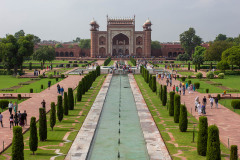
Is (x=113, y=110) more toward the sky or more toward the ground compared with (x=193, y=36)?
more toward the ground

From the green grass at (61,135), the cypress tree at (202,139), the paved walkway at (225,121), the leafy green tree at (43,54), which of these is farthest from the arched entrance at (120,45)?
the cypress tree at (202,139)

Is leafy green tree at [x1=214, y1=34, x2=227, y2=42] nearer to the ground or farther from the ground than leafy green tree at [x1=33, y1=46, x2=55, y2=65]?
farther from the ground

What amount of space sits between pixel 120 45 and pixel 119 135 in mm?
80459

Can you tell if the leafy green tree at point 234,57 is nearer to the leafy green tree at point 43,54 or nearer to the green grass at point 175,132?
Result: the green grass at point 175,132

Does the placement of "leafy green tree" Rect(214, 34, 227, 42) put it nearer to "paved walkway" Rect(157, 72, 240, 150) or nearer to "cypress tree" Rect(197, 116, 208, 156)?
"paved walkway" Rect(157, 72, 240, 150)

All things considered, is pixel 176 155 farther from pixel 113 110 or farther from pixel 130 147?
pixel 113 110

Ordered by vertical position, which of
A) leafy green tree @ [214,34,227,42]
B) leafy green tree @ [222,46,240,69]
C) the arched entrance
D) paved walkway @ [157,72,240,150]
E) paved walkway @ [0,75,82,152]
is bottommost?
paved walkway @ [157,72,240,150]

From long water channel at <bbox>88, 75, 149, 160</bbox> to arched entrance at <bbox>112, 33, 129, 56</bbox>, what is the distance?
71.5m

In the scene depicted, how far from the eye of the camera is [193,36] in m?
86.3

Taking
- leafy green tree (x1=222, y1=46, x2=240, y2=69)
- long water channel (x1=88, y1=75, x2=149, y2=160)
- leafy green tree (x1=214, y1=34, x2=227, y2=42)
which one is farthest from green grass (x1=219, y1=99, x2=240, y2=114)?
leafy green tree (x1=214, y1=34, x2=227, y2=42)

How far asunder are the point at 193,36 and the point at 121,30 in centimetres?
1864

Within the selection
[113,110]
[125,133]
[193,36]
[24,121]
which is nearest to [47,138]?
[24,121]

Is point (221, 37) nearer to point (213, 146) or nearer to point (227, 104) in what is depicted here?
point (227, 104)

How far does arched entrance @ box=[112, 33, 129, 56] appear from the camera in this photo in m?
94.9
